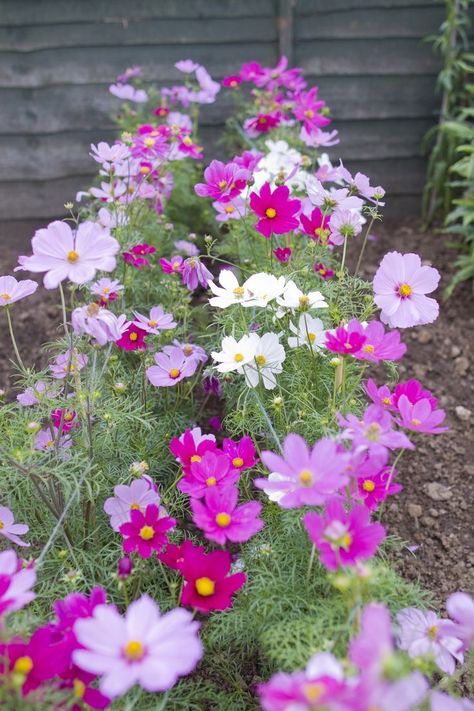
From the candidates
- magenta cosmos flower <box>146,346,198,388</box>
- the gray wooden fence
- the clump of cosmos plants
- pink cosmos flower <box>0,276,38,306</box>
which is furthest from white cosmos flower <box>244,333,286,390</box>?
the gray wooden fence

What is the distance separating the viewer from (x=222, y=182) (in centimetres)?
163

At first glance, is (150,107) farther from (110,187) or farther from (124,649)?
(124,649)

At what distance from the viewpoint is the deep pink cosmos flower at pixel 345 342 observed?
3.73 ft

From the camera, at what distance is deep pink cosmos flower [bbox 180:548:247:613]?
108cm

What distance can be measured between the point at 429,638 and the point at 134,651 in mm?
510

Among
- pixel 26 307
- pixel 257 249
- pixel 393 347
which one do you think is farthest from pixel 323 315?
pixel 26 307

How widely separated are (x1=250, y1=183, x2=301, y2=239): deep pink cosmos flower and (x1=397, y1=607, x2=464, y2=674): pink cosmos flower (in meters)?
0.84

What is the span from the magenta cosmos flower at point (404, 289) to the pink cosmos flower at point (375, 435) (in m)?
0.31

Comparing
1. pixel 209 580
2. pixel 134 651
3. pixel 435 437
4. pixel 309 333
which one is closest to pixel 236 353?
pixel 309 333

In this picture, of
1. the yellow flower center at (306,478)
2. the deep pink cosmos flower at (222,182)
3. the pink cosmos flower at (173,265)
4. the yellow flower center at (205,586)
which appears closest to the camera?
the yellow flower center at (306,478)

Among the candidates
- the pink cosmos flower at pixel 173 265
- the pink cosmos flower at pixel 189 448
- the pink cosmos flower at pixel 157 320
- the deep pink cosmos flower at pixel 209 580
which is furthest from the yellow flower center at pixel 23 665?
the pink cosmos flower at pixel 173 265

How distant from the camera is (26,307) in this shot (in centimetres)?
300

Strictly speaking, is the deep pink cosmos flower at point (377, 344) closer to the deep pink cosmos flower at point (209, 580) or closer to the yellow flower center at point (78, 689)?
the deep pink cosmos flower at point (209, 580)

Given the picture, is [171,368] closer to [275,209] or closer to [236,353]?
[236,353]
